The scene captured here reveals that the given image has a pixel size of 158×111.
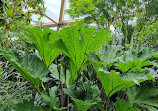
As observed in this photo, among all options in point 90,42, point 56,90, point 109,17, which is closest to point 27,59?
point 56,90

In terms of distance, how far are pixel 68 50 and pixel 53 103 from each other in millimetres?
272

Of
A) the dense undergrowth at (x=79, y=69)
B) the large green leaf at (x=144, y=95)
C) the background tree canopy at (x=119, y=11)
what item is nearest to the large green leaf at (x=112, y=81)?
the dense undergrowth at (x=79, y=69)

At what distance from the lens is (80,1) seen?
376 cm

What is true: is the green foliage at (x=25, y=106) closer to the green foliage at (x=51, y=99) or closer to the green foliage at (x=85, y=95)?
the green foliage at (x=51, y=99)

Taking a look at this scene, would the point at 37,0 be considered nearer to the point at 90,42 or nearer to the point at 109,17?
the point at 90,42

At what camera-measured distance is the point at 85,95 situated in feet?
2.28

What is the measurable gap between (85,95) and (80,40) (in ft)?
0.89

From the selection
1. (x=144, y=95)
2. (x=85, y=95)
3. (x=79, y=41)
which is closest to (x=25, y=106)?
(x=85, y=95)

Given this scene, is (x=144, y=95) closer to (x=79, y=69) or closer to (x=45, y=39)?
(x=79, y=69)

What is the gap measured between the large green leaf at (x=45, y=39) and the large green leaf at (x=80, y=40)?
55 millimetres

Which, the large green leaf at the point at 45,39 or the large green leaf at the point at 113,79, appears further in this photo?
the large green leaf at the point at 45,39

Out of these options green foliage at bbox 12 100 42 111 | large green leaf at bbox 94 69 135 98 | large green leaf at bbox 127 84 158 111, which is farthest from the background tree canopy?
green foliage at bbox 12 100 42 111

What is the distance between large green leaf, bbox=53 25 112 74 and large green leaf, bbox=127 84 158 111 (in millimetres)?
314

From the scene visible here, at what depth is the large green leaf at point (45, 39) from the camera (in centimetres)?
76
